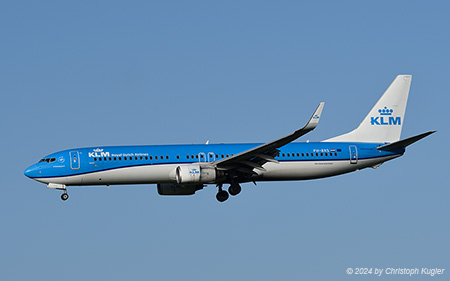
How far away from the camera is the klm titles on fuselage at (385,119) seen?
57.8 meters

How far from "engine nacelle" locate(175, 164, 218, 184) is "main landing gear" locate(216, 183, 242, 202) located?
2997mm

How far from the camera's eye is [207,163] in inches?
2034

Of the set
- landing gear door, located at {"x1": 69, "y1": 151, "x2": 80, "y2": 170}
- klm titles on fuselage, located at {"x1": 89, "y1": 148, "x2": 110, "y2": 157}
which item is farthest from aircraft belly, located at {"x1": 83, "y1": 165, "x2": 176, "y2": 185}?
klm titles on fuselage, located at {"x1": 89, "y1": 148, "x2": 110, "y2": 157}

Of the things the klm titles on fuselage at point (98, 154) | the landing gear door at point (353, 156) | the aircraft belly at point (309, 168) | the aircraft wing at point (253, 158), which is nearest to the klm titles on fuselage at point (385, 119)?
the aircraft belly at point (309, 168)

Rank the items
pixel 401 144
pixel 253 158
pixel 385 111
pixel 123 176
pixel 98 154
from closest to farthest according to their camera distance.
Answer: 1. pixel 253 158
2. pixel 123 176
3. pixel 98 154
4. pixel 401 144
5. pixel 385 111

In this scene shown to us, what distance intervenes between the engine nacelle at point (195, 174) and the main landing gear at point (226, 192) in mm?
2997

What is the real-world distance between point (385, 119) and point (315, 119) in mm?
15737

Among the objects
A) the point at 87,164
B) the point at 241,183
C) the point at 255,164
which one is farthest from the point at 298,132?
the point at 87,164

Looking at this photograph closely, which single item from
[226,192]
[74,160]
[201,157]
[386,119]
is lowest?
[226,192]

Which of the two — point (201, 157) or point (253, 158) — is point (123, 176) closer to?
point (201, 157)

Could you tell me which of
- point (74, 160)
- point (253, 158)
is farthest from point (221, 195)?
point (74, 160)

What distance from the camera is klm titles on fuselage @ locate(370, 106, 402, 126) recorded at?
190 ft

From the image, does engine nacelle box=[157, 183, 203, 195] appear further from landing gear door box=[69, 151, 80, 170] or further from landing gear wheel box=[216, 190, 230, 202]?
landing gear door box=[69, 151, 80, 170]

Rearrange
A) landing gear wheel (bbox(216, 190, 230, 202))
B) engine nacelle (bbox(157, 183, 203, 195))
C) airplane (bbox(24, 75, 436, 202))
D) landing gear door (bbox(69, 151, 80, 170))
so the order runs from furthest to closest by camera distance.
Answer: engine nacelle (bbox(157, 183, 203, 195))
landing gear wheel (bbox(216, 190, 230, 202))
landing gear door (bbox(69, 151, 80, 170))
airplane (bbox(24, 75, 436, 202))
